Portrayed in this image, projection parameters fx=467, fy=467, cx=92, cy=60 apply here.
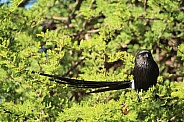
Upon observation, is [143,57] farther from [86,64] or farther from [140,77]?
[86,64]

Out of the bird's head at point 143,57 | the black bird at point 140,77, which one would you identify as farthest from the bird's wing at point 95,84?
the bird's head at point 143,57

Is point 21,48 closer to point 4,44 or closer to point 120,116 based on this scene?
point 4,44

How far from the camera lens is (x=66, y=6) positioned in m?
4.42

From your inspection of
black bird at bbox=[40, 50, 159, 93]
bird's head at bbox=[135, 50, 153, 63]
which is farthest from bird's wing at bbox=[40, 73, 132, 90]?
bird's head at bbox=[135, 50, 153, 63]

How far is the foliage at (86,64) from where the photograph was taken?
243cm

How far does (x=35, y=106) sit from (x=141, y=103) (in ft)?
2.02

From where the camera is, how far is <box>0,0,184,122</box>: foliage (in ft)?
7.98

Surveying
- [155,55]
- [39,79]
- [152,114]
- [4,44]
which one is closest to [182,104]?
[152,114]

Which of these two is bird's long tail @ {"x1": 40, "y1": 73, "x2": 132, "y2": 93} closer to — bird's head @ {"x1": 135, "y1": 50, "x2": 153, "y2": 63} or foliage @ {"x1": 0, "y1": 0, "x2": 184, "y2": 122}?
foliage @ {"x1": 0, "y1": 0, "x2": 184, "y2": 122}

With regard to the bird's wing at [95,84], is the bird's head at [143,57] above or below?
above

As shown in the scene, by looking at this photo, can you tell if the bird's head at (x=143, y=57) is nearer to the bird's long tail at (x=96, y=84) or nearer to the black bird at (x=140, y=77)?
the black bird at (x=140, y=77)

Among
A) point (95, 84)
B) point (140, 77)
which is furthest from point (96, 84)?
point (140, 77)

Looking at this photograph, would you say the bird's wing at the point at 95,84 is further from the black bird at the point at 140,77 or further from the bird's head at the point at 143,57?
Answer: the bird's head at the point at 143,57

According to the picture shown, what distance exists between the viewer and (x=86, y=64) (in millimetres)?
3037
